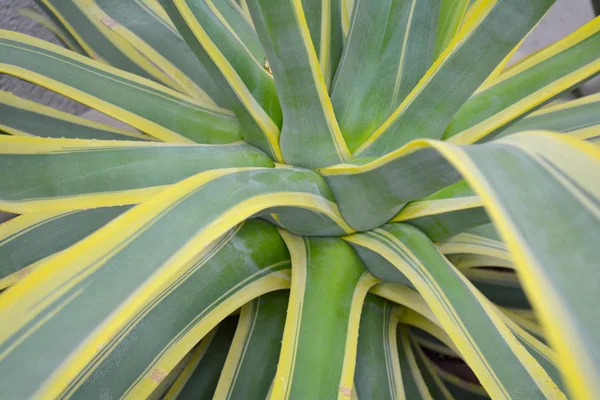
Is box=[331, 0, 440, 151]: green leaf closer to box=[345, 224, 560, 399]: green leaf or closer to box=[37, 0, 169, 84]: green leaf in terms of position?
box=[345, 224, 560, 399]: green leaf

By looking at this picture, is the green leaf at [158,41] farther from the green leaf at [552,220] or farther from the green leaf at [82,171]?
the green leaf at [552,220]

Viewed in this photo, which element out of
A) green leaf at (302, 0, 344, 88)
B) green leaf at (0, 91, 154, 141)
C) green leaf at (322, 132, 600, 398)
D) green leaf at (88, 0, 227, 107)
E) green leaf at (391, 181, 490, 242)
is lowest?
green leaf at (322, 132, 600, 398)

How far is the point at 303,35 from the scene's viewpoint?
297 mm

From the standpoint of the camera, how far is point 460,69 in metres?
0.29

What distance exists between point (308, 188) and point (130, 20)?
11.9 inches

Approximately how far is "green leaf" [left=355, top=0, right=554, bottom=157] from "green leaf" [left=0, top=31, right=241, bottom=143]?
152 mm

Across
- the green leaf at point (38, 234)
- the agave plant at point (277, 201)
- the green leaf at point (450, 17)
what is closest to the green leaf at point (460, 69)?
the agave plant at point (277, 201)

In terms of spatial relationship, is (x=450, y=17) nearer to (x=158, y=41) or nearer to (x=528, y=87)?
(x=528, y=87)

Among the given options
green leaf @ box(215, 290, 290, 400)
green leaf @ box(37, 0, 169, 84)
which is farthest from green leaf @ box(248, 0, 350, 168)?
green leaf @ box(37, 0, 169, 84)

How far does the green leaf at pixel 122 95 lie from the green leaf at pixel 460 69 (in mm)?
152

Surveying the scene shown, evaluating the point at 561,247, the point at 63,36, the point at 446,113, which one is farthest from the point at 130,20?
the point at 561,247

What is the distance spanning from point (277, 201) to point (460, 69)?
0.13m

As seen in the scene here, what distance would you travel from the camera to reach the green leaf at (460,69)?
0.87 feet

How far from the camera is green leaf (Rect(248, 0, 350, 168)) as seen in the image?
292 millimetres
